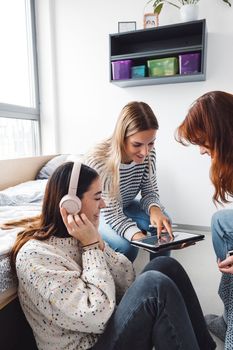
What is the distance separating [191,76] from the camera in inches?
81.2

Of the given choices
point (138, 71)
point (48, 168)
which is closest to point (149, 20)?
point (138, 71)

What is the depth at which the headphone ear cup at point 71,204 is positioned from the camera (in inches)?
29.6

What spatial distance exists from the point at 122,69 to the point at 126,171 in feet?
3.94

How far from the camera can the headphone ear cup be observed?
2.47ft

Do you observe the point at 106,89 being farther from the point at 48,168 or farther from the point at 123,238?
the point at 123,238

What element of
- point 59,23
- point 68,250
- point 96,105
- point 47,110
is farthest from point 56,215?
point 59,23

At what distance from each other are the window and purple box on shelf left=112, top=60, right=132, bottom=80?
37.7 inches

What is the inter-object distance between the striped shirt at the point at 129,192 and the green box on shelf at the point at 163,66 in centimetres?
95

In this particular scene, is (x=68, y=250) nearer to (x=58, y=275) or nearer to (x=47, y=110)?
(x=58, y=275)

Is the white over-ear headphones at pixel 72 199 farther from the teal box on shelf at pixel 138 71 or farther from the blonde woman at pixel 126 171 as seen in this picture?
the teal box on shelf at pixel 138 71

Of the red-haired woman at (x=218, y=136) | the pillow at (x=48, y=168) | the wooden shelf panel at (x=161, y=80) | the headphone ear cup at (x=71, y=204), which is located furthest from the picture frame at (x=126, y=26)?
the headphone ear cup at (x=71, y=204)

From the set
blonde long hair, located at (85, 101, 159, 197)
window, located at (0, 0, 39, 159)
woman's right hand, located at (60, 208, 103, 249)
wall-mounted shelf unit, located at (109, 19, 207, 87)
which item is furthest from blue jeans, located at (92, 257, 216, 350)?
window, located at (0, 0, 39, 159)

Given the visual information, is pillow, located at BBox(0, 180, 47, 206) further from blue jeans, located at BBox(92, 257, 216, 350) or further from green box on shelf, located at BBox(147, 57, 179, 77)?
green box on shelf, located at BBox(147, 57, 179, 77)

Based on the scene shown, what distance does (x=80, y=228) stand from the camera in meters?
0.77
